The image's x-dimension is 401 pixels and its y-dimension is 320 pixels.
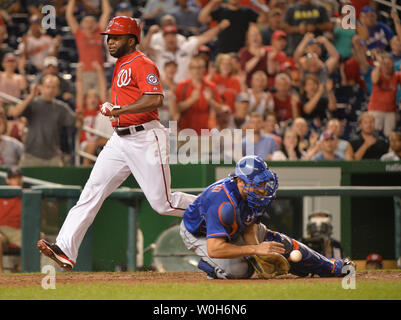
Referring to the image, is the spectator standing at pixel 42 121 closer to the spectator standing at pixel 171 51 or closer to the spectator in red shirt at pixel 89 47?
the spectator in red shirt at pixel 89 47

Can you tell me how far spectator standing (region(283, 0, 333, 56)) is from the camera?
44.2 feet

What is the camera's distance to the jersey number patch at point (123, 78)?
6.50m

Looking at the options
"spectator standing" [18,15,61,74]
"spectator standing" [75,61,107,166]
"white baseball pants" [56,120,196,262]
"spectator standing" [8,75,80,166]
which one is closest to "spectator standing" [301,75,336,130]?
"spectator standing" [75,61,107,166]

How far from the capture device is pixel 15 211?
29.6 ft

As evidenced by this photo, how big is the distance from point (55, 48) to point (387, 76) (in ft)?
16.6

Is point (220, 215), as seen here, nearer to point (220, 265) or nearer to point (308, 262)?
point (220, 265)

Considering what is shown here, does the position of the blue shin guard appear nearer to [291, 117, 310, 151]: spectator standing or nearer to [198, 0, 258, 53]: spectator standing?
[291, 117, 310, 151]: spectator standing

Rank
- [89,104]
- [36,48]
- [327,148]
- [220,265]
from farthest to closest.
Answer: [36,48] → [89,104] → [327,148] → [220,265]

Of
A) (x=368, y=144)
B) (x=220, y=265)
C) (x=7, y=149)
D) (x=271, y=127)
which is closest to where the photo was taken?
(x=220, y=265)

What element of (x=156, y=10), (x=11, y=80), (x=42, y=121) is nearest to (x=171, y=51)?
(x=156, y=10)

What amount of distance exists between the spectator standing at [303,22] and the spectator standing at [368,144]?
9.31 feet

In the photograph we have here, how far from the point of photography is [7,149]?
10.8 meters

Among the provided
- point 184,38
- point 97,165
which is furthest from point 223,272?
point 184,38

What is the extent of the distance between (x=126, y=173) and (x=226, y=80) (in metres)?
5.93
